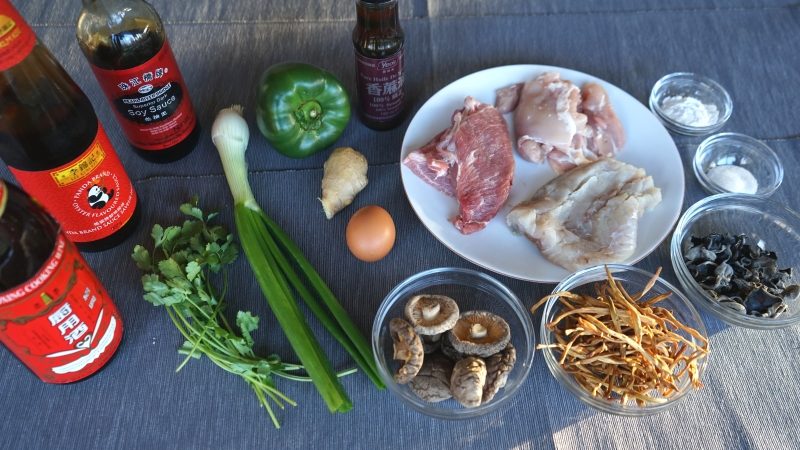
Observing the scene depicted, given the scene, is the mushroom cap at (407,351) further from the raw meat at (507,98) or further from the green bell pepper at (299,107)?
the raw meat at (507,98)

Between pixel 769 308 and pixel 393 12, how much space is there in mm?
918

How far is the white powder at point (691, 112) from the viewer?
4.61 ft

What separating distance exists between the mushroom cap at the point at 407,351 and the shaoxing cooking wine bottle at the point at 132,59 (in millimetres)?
658

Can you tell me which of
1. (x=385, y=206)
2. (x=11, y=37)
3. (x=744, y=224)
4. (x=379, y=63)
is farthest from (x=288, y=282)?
(x=744, y=224)

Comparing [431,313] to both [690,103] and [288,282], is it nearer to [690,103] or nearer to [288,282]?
[288,282]

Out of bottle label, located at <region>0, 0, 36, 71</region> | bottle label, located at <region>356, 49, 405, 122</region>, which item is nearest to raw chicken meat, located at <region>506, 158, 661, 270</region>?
bottle label, located at <region>356, 49, 405, 122</region>

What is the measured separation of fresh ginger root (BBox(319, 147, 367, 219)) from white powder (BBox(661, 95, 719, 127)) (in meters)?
0.78

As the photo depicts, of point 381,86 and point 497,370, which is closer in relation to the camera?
point 497,370

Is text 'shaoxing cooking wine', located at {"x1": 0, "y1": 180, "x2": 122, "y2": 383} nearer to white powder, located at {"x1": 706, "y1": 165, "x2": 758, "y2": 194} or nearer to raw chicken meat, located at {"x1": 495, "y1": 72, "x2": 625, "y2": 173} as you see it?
raw chicken meat, located at {"x1": 495, "y1": 72, "x2": 625, "y2": 173}

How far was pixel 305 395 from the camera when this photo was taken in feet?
3.47

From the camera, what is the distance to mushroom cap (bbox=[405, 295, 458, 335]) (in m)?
1.00

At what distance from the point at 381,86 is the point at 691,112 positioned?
0.77 metres

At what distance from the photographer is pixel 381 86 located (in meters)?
1.28

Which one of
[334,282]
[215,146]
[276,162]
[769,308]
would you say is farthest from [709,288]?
[215,146]
